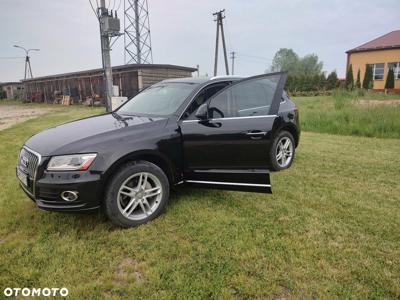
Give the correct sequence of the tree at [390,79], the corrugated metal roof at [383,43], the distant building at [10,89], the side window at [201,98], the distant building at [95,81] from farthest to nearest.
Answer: the distant building at [10,89] → the corrugated metal roof at [383,43] → the tree at [390,79] → the distant building at [95,81] → the side window at [201,98]

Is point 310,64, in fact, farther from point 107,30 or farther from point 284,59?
point 107,30

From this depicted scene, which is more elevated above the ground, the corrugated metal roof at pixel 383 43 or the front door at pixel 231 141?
the corrugated metal roof at pixel 383 43

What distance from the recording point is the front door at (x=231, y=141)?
11.2 feet

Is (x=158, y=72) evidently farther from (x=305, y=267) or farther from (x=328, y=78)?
(x=305, y=267)

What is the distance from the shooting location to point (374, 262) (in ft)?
8.02

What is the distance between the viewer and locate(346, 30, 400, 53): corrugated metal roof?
2492 centimetres

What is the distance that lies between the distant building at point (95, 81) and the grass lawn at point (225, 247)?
13280 mm

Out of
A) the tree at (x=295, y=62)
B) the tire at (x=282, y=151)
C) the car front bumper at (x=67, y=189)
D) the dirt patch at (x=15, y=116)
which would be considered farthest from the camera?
the tree at (x=295, y=62)

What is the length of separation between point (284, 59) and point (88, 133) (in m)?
84.4

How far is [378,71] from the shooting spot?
84.9 feet

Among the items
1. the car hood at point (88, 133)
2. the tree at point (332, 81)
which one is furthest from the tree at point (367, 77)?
the car hood at point (88, 133)

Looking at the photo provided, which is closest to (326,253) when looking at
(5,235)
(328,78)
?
(5,235)

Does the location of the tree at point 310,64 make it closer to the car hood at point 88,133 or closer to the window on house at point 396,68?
the window on house at point 396,68

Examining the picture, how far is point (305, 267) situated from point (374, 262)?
→ 600mm
